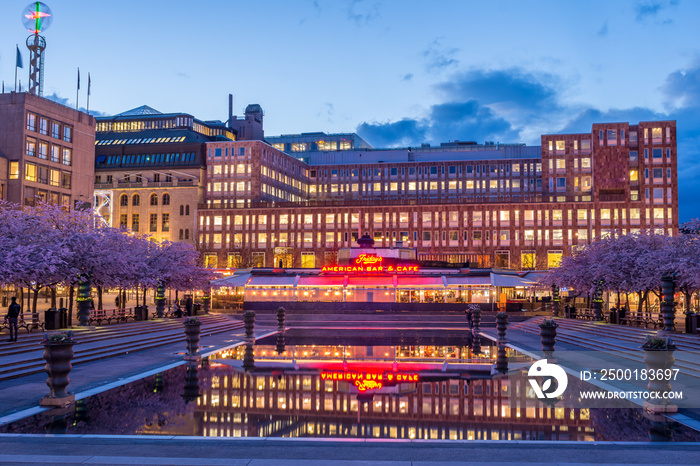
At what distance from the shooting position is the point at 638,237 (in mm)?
53812

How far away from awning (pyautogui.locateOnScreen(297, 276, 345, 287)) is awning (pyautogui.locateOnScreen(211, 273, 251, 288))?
6.30m

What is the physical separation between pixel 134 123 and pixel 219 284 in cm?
8923

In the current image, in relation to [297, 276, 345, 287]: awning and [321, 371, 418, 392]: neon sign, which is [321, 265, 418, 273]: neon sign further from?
[321, 371, 418, 392]: neon sign

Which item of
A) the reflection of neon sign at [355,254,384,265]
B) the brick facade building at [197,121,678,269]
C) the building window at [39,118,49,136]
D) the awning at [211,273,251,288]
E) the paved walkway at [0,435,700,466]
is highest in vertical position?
the building window at [39,118,49,136]

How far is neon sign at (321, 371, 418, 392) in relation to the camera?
1912 centimetres

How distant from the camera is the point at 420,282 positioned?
67.6 meters

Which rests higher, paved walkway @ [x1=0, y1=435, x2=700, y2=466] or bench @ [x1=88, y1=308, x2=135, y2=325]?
paved walkway @ [x1=0, y1=435, x2=700, y2=466]

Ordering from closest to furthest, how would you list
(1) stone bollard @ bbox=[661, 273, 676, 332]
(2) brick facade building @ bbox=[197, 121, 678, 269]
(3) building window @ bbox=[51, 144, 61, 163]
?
(1) stone bollard @ bbox=[661, 273, 676, 332], (3) building window @ bbox=[51, 144, 61, 163], (2) brick facade building @ bbox=[197, 121, 678, 269]

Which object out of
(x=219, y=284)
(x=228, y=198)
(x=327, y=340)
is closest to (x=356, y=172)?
(x=228, y=198)

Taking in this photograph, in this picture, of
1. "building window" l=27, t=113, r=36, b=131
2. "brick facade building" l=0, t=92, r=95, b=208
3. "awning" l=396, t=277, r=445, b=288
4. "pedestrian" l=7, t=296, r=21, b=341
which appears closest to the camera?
"pedestrian" l=7, t=296, r=21, b=341

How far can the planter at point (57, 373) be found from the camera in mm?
15352

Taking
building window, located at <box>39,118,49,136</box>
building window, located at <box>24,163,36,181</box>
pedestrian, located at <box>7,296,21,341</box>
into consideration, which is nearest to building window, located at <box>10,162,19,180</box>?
building window, located at <box>24,163,36,181</box>

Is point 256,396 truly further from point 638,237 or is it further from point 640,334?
point 638,237

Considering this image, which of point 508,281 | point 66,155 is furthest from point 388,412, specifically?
point 66,155
